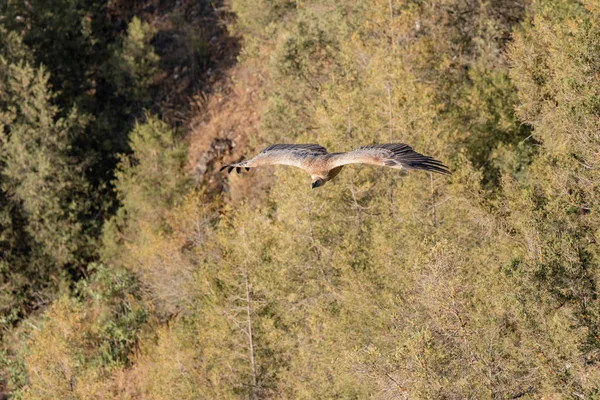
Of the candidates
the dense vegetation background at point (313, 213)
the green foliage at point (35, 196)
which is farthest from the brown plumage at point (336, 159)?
the green foliage at point (35, 196)

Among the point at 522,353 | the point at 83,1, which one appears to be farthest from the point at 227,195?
the point at 522,353

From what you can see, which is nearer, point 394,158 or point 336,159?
point 394,158

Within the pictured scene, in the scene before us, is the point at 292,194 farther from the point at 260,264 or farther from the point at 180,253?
the point at 180,253

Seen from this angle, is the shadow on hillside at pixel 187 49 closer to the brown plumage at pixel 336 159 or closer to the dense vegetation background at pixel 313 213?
the dense vegetation background at pixel 313 213

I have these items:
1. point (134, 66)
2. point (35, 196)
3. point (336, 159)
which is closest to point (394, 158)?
point (336, 159)

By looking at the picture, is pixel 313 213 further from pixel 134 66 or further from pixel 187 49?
pixel 187 49

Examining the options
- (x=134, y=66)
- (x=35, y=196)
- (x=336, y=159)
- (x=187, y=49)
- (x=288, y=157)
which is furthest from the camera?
(x=187, y=49)
